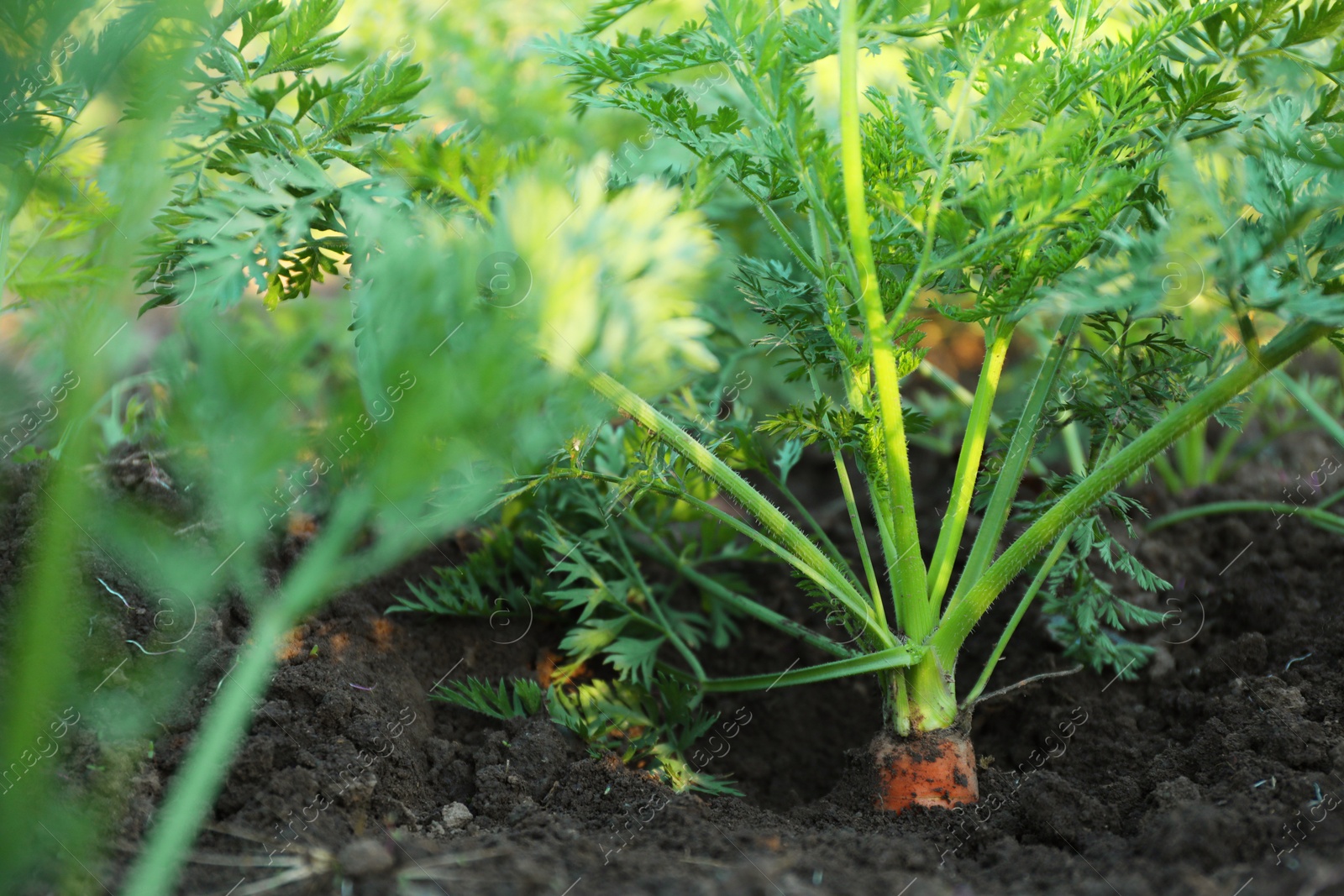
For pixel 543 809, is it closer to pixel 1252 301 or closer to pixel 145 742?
pixel 145 742

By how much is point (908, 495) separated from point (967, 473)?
0.12m

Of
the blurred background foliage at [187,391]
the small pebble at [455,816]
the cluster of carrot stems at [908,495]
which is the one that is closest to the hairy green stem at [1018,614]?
the cluster of carrot stems at [908,495]

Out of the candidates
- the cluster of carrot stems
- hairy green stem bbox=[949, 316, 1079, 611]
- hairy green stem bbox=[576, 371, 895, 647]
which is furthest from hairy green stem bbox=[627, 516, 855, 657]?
hairy green stem bbox=[949, 316, 1079, 611]

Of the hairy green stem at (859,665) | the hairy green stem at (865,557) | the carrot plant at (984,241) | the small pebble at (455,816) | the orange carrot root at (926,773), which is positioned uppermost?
the carrot plant at (984,241)

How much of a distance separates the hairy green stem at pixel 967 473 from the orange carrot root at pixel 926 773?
21 centimetres

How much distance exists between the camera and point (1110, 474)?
1.38 m

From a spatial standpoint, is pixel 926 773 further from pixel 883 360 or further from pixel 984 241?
pixel 984 241

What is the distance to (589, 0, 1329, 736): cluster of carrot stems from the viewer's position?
4.31ft

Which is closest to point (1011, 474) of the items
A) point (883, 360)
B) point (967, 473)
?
point (967, 473)

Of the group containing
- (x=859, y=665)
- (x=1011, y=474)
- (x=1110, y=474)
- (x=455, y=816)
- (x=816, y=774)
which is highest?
(x=1110, y=474)

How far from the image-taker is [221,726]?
3.37 feet

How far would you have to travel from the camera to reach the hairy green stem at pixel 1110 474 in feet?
4.16

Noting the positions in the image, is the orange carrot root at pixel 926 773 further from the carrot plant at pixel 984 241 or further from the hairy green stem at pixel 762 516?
the hairy green stem at pixel 762 516

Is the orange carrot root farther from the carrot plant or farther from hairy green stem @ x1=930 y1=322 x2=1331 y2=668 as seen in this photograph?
hairy green stem @ x1=930 y1=322 x2=1331 y2=668
